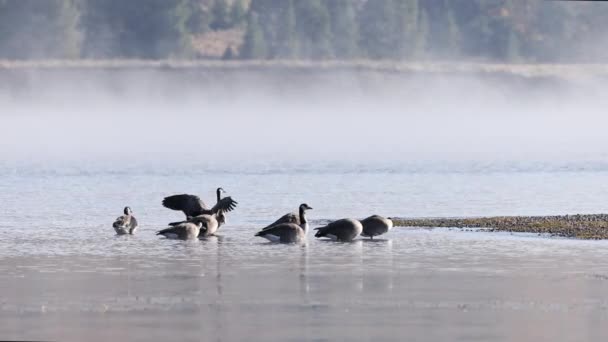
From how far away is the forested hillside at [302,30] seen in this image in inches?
4653

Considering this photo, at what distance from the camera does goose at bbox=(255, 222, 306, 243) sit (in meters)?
21.8

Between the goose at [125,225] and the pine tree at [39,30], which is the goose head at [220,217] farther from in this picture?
the pine tree at [39,30]

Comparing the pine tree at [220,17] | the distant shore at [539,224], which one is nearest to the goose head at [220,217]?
the distant shore at [539,224]

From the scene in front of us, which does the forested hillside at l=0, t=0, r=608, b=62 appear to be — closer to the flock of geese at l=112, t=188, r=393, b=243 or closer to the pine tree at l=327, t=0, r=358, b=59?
the pine tree at l=327, t=0, r=358, b=59

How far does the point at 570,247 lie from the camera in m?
20.9

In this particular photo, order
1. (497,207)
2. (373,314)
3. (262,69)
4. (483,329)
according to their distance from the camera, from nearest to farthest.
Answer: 1. (483,329)
2. (373,314)
3. (497,207)
4. (262,69)

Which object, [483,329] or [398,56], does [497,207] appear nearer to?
[483,329]

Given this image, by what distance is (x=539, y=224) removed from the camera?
80.2ft

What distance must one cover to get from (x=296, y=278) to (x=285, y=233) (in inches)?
170

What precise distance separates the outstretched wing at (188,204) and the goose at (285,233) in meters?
3.32

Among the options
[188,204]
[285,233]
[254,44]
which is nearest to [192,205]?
[188,204]

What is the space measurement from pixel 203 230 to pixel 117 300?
731 centimetres

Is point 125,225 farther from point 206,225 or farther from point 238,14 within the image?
point 238,14

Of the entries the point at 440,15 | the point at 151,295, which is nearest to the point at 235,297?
the point at 151,295
